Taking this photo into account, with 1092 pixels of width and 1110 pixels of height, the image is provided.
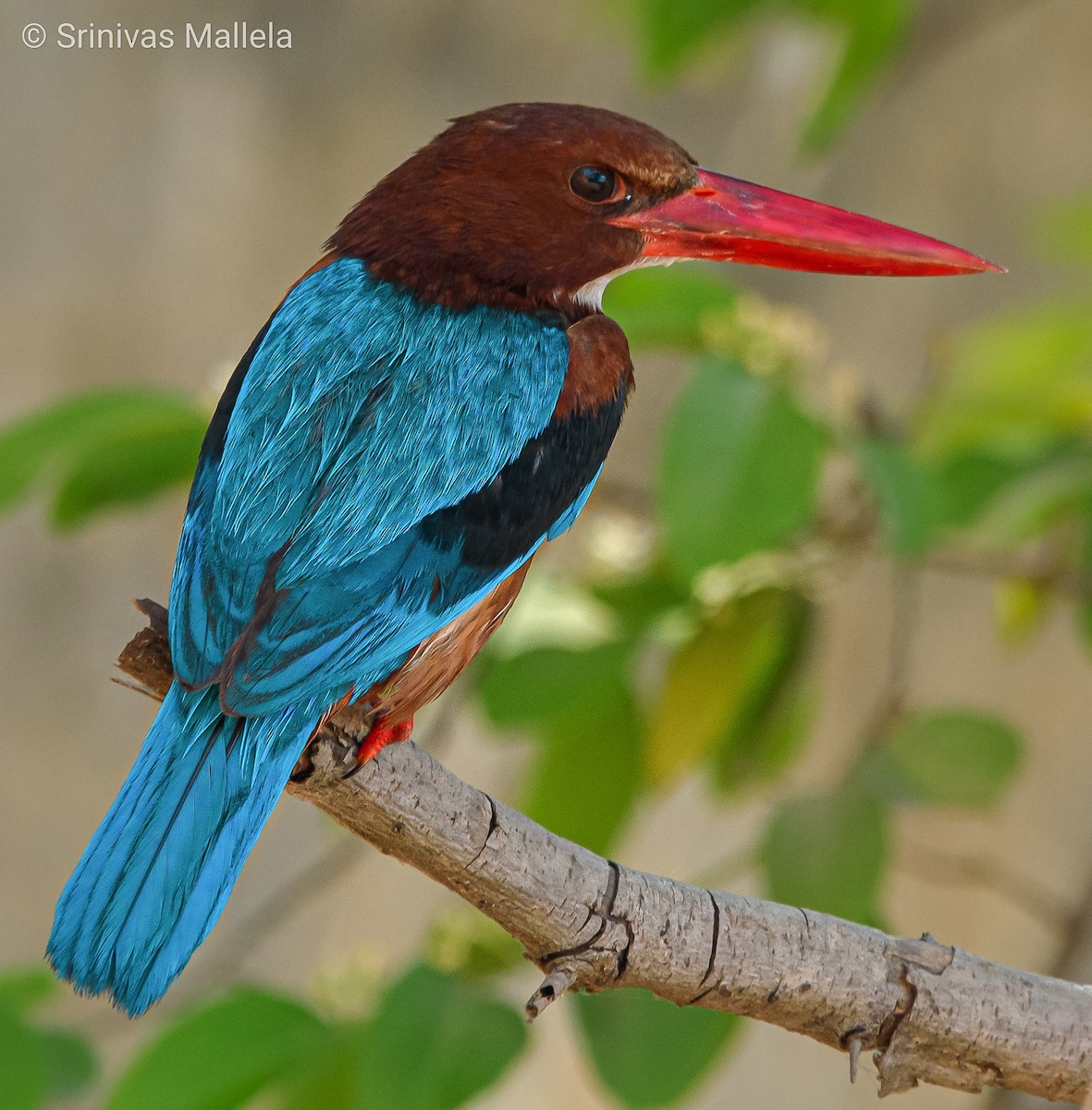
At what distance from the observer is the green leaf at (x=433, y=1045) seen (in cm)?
148

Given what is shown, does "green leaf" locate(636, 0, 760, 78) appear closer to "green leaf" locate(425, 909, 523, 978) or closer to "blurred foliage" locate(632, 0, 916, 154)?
"blurred foliage" locate(632, 0, 916, 154)

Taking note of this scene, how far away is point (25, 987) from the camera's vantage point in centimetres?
168

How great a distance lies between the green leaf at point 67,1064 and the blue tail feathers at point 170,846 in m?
0.95

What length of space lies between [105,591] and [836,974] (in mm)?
3157

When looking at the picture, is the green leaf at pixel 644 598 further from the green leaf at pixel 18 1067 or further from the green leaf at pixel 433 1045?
the green leaf at pixel 18 1067

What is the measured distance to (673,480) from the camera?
1.62 meters

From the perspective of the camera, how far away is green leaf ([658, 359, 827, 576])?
1590mm

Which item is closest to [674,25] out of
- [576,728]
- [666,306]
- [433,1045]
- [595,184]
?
[666,306]

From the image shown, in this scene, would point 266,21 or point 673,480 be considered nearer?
point 673,480

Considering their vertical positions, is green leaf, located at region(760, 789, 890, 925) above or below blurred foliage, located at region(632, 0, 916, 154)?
below

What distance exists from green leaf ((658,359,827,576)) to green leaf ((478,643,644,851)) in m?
0.27

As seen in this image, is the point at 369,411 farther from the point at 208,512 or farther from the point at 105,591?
the point at 105,591

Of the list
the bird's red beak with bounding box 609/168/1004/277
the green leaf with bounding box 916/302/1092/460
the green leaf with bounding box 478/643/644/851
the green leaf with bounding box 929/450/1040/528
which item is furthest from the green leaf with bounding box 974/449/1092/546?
the bird's red beak with bounding box 609/168/1004/277

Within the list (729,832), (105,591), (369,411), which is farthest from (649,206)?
(105,591)
